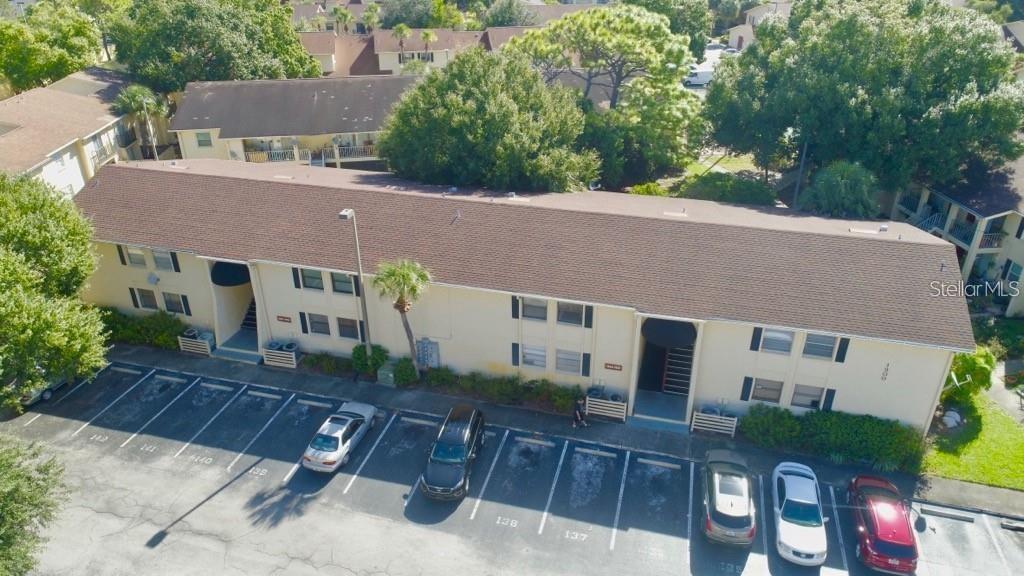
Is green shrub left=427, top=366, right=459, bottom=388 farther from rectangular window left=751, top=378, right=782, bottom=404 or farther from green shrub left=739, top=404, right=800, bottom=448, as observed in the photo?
rectangular window left=751, top=378, right=782, bottom=404

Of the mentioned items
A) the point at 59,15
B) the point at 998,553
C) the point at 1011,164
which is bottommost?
the point at 998,553

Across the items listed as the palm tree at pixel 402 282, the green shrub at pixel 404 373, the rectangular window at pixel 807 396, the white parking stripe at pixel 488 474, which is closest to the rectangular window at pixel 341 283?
the palm tree at pixel 402 282

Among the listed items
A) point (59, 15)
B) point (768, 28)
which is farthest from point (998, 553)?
point (59, 15)

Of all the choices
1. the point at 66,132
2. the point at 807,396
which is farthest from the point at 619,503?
the point at 66,132

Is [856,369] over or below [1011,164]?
below

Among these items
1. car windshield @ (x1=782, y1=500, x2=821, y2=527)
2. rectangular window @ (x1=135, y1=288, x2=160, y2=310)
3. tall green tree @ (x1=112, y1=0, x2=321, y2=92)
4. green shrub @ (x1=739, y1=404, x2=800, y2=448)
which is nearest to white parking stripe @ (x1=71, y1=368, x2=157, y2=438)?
rectangular window @ (x1=135, y1=288, x2=160, y2=310)

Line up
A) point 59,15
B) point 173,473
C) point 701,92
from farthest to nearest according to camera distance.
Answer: point 701,92 → point 59,15 → point 173,473

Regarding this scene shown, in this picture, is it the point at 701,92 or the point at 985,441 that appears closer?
the point at 985,441

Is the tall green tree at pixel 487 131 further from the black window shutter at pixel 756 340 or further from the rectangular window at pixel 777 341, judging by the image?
the rectangular window at pixel 777 341

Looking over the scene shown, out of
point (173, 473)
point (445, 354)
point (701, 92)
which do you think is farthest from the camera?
point (701, 92)

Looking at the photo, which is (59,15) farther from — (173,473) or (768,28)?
(768,28)
